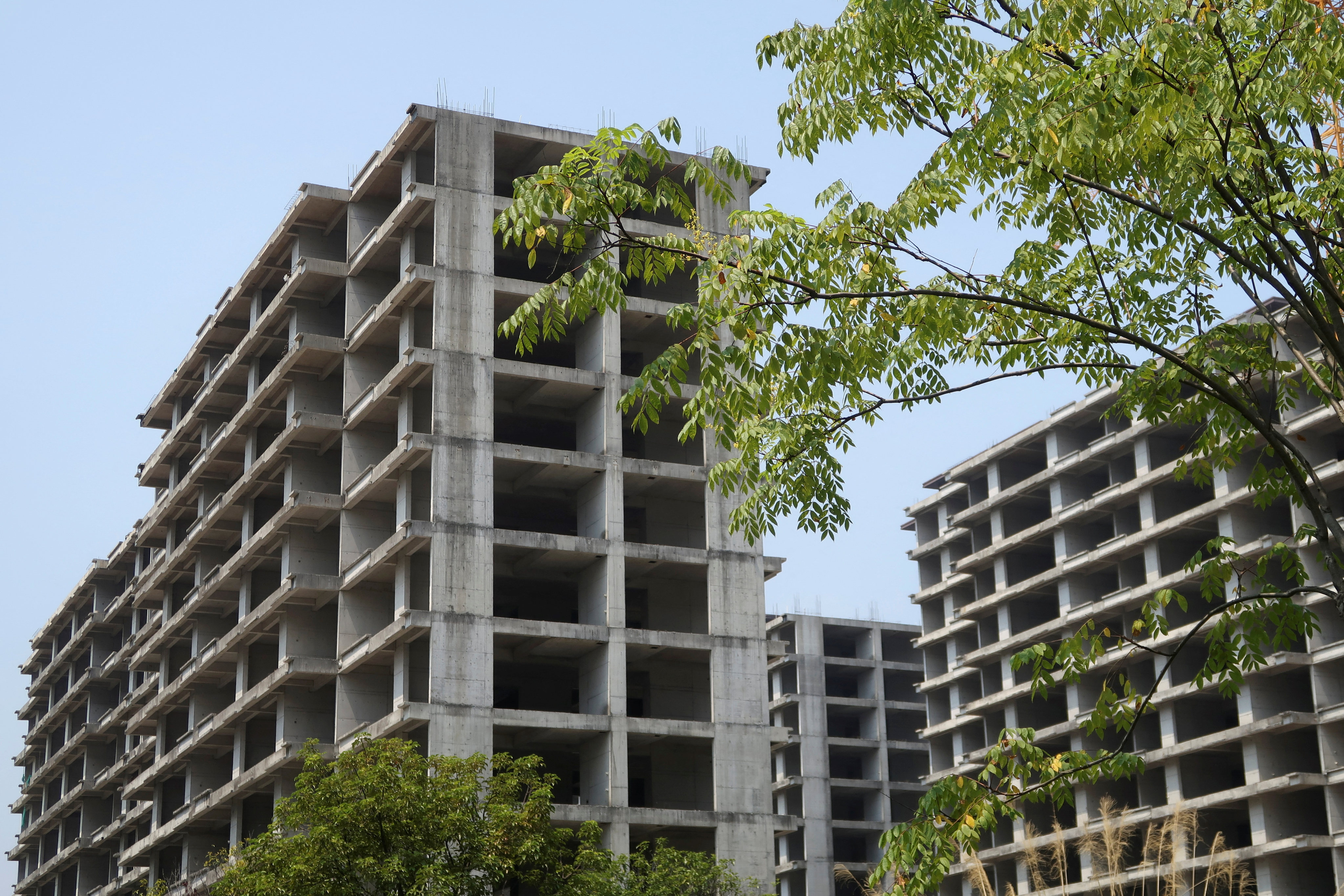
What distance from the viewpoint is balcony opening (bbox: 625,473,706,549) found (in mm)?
53844

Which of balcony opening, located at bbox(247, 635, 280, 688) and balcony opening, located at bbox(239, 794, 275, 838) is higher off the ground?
balcony opening, located at bbox(247, 635, 280, 688)

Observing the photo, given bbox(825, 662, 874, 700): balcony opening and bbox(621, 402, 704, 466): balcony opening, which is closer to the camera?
bbox(621, 402, 704, 466): balcony opening

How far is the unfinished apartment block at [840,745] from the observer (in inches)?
3775

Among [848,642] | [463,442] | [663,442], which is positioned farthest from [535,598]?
[848,642]

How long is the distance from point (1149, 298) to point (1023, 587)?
65390 millimetres

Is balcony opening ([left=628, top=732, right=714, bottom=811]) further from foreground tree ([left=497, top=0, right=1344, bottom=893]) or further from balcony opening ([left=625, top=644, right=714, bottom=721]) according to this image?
foreground tree ([left=497, top=0, right=1344, bottom=893])

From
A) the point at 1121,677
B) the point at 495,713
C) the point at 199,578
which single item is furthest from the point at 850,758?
the point at 1121,677

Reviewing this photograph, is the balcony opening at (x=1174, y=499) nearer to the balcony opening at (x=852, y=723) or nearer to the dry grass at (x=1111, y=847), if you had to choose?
the balcony opening at (x=852, y=723)

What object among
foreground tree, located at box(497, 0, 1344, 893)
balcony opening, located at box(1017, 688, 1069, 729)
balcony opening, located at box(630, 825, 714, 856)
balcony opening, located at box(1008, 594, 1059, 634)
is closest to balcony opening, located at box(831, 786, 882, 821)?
balcony opening, located at box(1017, 688, 1069, 729)

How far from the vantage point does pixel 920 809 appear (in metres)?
10.8

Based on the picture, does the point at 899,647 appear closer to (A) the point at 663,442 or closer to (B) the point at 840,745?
(B) the point at 840,745

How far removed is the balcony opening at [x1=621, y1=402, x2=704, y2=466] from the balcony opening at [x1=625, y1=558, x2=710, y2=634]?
403cm

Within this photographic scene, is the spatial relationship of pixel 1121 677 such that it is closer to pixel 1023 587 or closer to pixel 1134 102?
pixel 1134 102

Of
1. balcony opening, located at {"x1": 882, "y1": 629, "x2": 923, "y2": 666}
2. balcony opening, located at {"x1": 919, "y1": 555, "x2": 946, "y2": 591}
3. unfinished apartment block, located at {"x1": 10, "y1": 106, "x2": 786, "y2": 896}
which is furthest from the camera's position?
balcony opening, located at {"x1": 882, "y1": 629, "x2": 923, "y2": 666}
